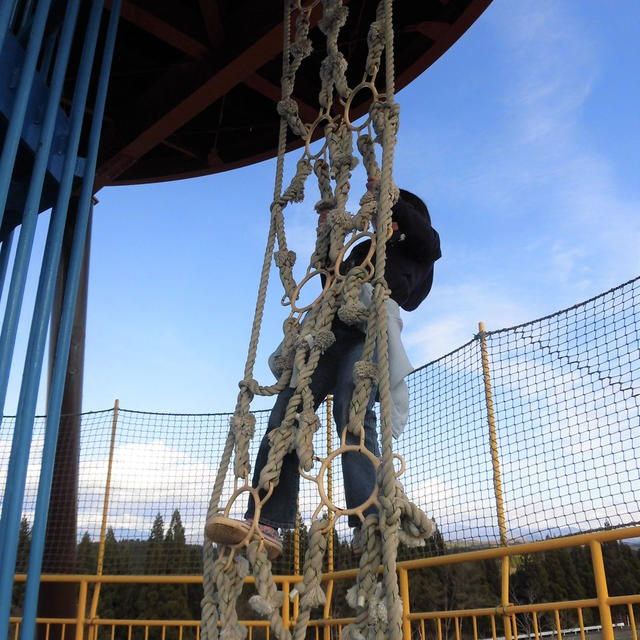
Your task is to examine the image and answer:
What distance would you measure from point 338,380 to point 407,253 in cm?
61

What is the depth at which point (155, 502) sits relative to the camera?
555 cm

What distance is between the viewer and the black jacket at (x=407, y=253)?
238 cm

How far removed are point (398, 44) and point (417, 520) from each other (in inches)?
149

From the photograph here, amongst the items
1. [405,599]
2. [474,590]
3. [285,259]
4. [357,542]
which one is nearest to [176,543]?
[405,599]

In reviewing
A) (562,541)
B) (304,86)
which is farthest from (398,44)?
(562,541)

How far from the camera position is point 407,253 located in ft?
8.13

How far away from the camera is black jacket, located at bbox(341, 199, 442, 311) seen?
7.80 feet

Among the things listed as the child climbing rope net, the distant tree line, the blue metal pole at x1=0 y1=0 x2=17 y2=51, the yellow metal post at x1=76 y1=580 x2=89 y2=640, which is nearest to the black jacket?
the child climbing rope net

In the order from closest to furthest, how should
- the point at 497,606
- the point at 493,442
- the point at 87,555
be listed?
the point at 497,606 < the point at 493,442 < the point at 87,555

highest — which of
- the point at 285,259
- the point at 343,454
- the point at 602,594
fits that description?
the point at 285,259

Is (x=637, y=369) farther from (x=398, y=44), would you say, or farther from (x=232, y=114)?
(x=232, y=114)

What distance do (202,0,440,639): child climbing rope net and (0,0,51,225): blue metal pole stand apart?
0.80 metres

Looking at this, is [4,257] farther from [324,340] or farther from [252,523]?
[252,523]

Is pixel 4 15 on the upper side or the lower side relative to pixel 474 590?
upper
